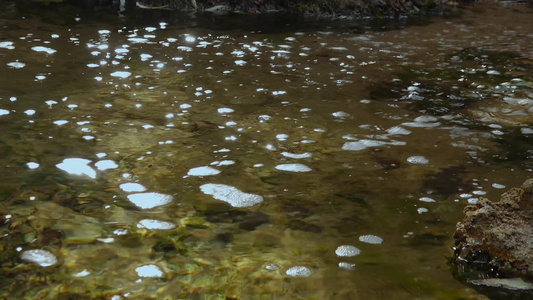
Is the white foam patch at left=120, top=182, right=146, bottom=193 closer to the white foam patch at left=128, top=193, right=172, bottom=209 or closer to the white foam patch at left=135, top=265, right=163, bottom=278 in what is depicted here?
the white foam patch at left=128, top=193, right=172, bottom=209

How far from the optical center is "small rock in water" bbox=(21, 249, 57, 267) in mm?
2605

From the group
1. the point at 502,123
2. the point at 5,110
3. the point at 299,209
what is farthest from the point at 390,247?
the point at 5,110

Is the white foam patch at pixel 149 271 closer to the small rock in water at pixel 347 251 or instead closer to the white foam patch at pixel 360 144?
the small rock in water at pixel 347 251

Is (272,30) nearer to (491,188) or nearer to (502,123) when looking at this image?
(502,123)

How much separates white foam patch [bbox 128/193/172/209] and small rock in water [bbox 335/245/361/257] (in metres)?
1.09

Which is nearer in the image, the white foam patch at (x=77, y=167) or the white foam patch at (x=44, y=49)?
the white foam patch at (x=77, y=167)

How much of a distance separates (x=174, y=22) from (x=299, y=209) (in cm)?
712

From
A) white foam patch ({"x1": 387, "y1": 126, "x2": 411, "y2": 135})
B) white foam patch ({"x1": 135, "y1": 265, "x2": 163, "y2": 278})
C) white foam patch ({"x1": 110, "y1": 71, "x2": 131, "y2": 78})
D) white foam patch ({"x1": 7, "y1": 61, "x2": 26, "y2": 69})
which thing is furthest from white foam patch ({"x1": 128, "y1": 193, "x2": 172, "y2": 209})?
white foam patch ({"x1": 7, "y1": 61, "x2": 26, "y2": 69})

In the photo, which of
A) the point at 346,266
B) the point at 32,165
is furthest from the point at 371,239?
the point at 32,165

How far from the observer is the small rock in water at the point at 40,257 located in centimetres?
261

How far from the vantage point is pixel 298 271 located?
2.60 metres

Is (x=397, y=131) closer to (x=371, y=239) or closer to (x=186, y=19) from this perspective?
(x=371, y=239)

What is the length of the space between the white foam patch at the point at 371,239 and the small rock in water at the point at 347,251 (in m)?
0.10

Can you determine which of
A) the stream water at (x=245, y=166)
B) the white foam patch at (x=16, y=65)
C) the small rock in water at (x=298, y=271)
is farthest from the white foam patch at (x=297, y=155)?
the white foam patch at (x=16, y=65)
